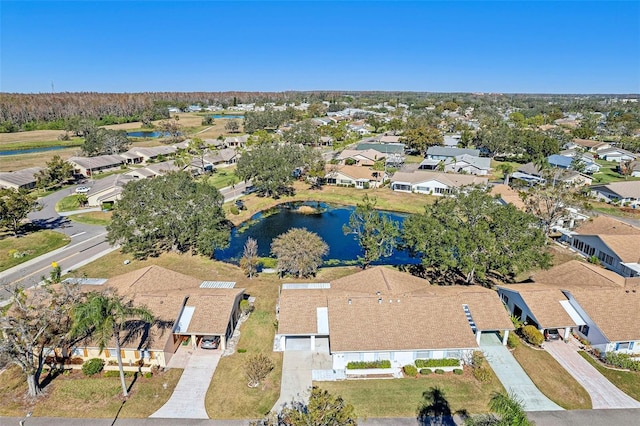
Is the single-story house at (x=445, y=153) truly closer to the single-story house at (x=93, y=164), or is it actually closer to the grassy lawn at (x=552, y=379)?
the grassy lawn at (x=552, y=379)

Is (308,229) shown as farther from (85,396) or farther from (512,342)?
(85,396)

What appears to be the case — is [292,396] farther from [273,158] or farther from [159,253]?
[273,158]

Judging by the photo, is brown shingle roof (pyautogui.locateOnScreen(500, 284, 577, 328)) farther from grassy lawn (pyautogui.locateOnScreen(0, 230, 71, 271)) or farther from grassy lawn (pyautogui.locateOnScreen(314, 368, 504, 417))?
grassy lawn (pyautogui.locateOnScreen(0, 230, 71, 271))

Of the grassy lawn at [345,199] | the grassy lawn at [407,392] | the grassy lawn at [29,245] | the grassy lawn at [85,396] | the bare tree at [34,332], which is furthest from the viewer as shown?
the grassy lawn at [345,199]

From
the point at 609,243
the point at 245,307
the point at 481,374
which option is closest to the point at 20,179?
the point at 245,307

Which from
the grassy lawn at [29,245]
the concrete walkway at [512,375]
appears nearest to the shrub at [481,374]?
the concrete walkway at [512,375]

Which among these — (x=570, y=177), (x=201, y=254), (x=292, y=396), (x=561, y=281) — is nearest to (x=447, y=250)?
(x=561, y=281)
